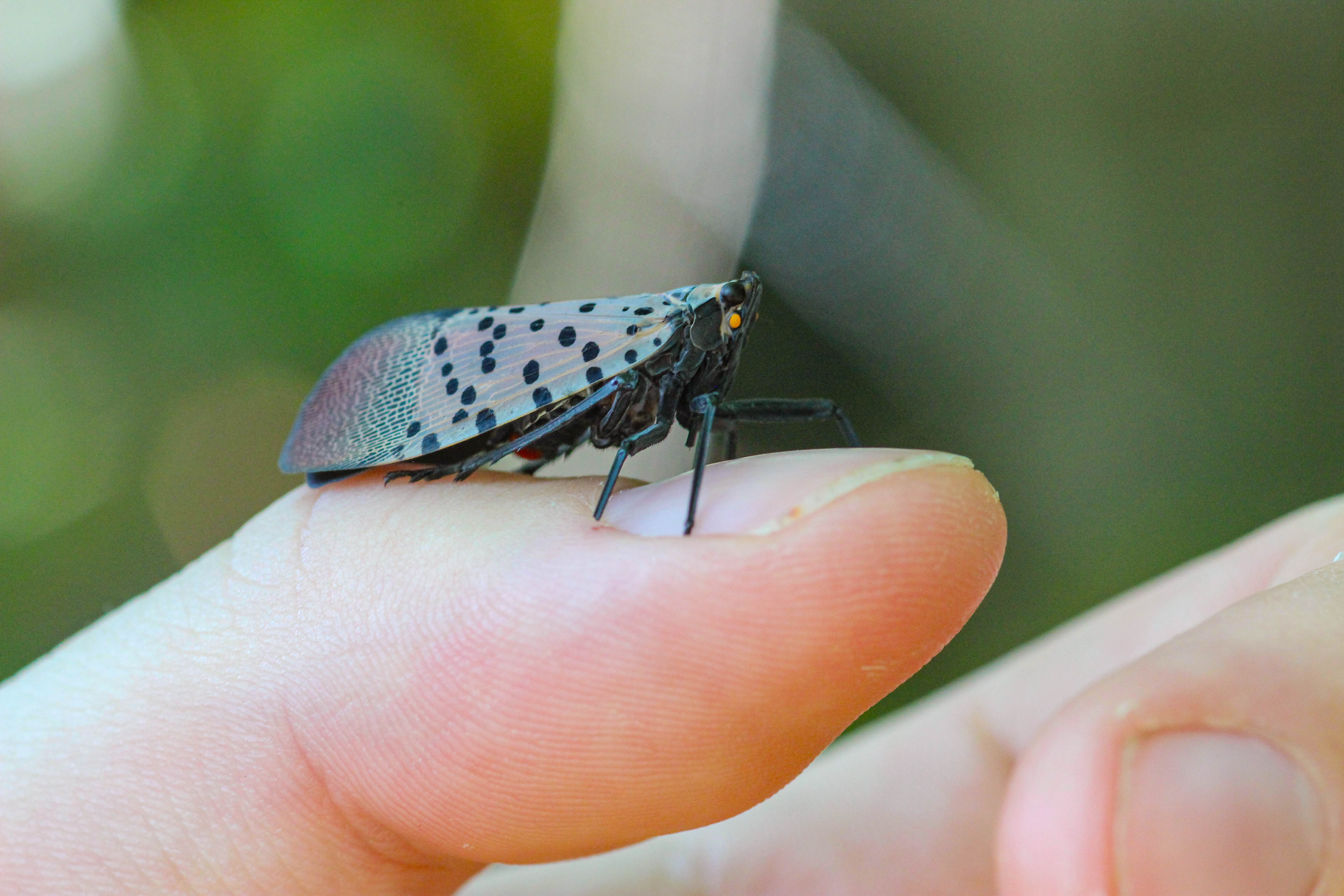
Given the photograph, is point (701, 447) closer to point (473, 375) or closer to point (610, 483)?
point (610, 483)

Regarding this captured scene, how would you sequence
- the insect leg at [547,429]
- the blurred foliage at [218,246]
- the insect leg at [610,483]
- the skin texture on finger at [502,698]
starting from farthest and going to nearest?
the blurred foliage at [218,246], the insect leg at [547,429], the insect leg at [610,483], the skin texture on finger at [502,698]

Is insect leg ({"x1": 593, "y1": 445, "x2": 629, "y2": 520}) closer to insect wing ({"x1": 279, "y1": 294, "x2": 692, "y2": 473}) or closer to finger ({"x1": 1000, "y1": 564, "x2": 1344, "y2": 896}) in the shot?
insect wing ({"x1": 279, "y1": 294, "x2": 692, "y2": 473})

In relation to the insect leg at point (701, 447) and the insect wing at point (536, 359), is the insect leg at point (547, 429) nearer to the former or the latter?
the insect wing at point (536, 359)

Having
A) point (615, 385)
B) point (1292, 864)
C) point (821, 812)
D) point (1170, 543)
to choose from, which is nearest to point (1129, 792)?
point (1292, 864)

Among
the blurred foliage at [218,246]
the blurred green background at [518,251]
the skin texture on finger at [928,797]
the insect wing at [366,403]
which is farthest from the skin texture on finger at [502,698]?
the blurred foliage at [218,246]

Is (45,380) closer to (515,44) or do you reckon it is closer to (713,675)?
(515,44)

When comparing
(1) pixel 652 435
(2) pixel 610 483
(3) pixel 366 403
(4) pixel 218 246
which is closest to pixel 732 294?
(1) pixel 652 435

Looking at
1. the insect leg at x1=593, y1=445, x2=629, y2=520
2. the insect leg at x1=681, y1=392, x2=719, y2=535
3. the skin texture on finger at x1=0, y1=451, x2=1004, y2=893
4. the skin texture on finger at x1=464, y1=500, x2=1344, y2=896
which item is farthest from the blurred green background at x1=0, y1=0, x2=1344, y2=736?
the skin texture on finger at x1=0, y1=451, x2=1004, y2=893
